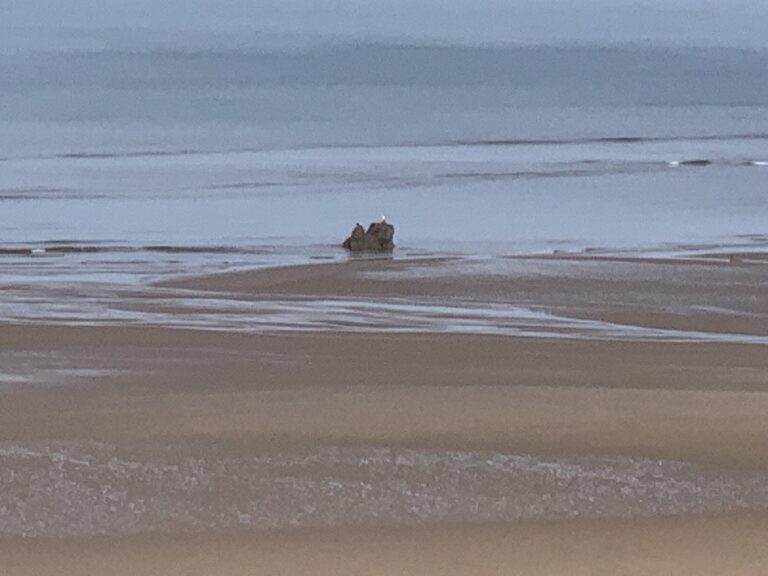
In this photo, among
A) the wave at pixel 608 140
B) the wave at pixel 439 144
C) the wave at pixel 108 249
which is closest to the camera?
the wave at pixel 108 249

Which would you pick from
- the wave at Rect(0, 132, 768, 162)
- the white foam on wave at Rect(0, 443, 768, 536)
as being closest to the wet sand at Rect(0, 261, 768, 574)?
the white foam on wave at Rect(0, 443, 768, 536)

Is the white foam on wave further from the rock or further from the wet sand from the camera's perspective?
the rock

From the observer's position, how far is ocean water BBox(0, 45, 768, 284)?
49.8ft

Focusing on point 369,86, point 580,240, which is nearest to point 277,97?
point 369,86

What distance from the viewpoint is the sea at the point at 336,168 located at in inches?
584

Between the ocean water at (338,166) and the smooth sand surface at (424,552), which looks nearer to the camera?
the smooth sand surface at (424,552)

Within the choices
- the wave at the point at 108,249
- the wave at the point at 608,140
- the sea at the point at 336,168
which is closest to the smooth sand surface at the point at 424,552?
the sea at the point at 336,168

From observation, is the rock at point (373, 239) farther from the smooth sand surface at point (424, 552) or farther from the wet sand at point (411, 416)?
the smooth sand surface at point (424, 552)

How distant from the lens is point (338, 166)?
29.2 meters

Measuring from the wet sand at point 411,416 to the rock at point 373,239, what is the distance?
14.3 feet

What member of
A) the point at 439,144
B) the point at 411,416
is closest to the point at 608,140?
the point at 439,144

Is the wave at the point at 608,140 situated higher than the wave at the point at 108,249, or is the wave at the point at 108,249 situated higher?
the wave at the point at 608,140

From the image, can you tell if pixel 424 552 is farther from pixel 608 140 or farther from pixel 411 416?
pixel 608 140

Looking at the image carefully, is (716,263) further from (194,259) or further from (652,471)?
(652,471)
